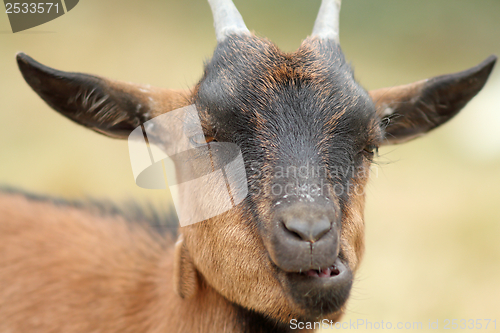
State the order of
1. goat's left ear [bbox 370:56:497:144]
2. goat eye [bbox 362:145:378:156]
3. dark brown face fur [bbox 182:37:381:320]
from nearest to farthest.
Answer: dark brown face fur [bbox 182:37:381:320]
goat eye [bbox 362:145:378:156]
goat's left ear [bbox 370:56:497:144]

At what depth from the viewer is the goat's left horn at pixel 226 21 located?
303 cm

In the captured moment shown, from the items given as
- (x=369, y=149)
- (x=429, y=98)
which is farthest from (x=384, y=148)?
(x=369, y=149)

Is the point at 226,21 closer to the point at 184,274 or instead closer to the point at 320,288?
the point at 184,274

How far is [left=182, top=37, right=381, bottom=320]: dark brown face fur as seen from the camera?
226cm

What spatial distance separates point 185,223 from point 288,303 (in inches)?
39.0

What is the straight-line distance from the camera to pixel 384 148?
5941mm

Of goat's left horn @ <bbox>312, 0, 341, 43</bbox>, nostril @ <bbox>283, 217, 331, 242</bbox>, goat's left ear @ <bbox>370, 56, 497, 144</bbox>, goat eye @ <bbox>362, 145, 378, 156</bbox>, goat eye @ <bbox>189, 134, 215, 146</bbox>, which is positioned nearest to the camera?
nostril @ <bbox>283, 217, 331, 242</bbox>

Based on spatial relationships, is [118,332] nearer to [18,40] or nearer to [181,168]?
[181,168]

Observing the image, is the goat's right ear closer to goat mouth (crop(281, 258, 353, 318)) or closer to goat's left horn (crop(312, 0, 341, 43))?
goat mouth (crop(281, 258, 353, 318))

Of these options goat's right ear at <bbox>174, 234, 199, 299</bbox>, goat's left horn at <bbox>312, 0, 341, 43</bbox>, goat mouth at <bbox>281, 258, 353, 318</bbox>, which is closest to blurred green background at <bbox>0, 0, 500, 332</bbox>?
goat's right ear at <bbox>174, 234, 199, 299</bbox>

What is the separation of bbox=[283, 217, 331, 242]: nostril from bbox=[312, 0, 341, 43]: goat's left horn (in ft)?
5.32

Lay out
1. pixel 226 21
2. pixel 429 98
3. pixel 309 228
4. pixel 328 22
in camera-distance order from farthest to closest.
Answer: pixel 429 98 → pixel 328 22 → pixel 226 21 → pixel 309 228

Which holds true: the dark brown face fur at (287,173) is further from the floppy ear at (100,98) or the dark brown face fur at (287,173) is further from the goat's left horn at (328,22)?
the floppy ear at (100,98)

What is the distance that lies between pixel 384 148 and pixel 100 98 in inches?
170
